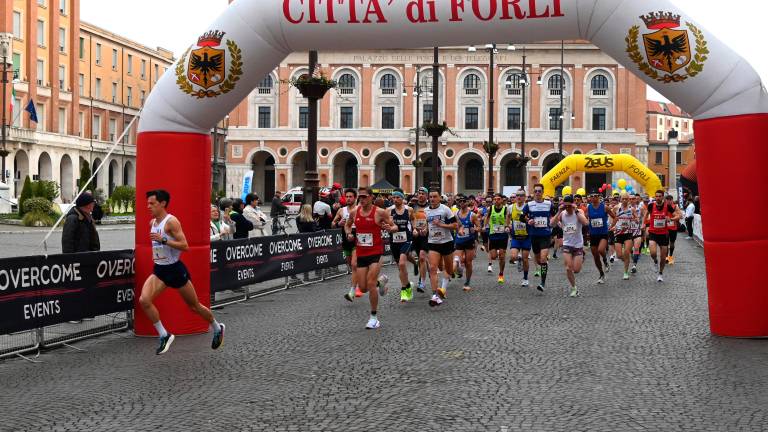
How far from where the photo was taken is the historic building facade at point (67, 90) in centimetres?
6244

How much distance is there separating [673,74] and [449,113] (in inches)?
2742

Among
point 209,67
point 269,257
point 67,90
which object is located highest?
point 67,90

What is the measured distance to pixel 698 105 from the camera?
10.7 metres

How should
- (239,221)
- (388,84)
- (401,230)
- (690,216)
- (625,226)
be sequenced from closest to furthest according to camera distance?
(401,230) < (239,221) < (625,226) < (690,216) < (388,84)

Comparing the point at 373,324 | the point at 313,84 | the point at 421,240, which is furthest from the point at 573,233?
the point at 313,84

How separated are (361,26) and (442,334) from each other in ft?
12.6

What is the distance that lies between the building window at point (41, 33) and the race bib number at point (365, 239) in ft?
196

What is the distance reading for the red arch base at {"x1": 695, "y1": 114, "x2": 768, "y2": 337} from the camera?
10.5 m

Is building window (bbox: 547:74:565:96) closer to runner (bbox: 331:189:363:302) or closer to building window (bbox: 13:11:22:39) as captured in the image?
building window (bbox: 13:11:22:39)

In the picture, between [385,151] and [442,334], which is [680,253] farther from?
[385,151]

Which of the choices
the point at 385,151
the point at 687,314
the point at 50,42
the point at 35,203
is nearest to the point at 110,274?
the point at 687,314

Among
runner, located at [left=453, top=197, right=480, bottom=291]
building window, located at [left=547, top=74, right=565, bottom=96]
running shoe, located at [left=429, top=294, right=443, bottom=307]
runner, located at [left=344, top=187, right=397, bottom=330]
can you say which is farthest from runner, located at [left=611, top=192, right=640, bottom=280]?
building window, located at [left=547, top=74, right=565, bottom=96]

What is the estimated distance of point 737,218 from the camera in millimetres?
10633

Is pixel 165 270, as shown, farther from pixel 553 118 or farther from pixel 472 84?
pixel 553 118
